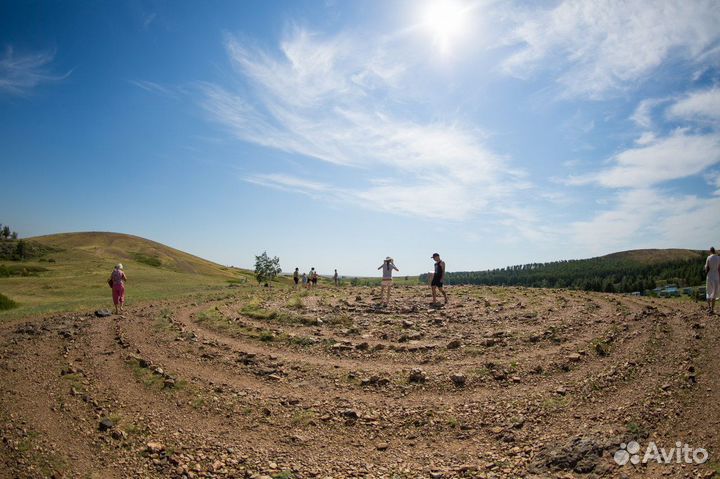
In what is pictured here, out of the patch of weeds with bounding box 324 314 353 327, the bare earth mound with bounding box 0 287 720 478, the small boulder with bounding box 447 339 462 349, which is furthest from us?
the patch of weeds with bounding box 324 314 353 327

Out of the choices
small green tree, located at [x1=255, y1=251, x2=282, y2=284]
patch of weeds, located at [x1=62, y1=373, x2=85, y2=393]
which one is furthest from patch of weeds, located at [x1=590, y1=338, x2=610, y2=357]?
small green tree, located at [x1=255, y1=251, x2=282, y2=284]

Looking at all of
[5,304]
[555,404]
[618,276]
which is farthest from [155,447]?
[618,276]

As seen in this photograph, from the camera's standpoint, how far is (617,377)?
406 inches

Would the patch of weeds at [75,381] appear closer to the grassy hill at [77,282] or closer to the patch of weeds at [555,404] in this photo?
the patch of weeds at [555,404]

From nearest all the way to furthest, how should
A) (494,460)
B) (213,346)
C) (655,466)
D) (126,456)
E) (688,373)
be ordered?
(655,466) → (494,460) → (126,456) → (688,373) → (213,346)

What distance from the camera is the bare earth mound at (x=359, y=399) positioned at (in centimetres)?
727

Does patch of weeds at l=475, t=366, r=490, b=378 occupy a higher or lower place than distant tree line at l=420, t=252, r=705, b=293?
lower

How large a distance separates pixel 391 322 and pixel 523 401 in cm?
1052

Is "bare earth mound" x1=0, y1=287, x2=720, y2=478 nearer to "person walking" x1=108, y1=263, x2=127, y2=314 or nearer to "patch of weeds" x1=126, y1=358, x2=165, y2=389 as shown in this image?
"patch of weeds" x1=126, y1=358, x2=165, y2=389

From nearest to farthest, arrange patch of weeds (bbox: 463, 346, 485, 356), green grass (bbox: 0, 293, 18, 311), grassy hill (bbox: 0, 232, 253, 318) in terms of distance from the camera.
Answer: patch of weeds (bbox: 463, 346, 485, 356) < green grass (bbox: 0, 293, 18, 311) < grassy hill (bbox: 0, 232, 253, 318)

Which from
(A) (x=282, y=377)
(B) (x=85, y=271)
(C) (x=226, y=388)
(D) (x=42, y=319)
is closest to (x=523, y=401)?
(A) (x=282, y=377)

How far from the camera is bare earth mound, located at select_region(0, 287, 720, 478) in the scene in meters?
7.27

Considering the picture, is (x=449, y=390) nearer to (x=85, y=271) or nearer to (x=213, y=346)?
(x=213, y=346)

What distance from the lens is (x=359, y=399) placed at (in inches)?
392
